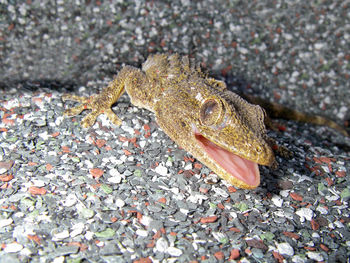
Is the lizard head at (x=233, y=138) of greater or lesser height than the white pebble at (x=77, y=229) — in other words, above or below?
above

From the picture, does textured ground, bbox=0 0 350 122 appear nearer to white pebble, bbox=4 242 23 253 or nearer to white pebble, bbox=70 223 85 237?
white pebble, bbox=70 223 85 237

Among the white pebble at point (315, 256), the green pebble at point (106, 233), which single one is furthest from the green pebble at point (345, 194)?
the green pebble at point (106, 233)

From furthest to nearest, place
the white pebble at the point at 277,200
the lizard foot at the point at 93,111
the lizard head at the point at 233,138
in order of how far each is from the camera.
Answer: the lizard foot at the point at 93,111 → the white pebble at the point at 277,200 → the lizard head at the point at 233,138

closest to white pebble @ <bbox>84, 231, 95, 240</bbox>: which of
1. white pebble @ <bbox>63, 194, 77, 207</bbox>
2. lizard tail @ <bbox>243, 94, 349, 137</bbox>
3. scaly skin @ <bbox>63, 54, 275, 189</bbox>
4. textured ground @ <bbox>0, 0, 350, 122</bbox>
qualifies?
white pebble @ <bbox>63, 194, 77, 207</bbox>

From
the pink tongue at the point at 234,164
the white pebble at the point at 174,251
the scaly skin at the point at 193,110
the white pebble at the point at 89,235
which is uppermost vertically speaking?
the scaly skin at the point at 193,110

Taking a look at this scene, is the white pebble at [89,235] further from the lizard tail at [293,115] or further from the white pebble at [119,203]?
the lizard tail at [293,115]

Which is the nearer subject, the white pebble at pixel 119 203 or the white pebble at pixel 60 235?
the white pebble at pixel 60 235

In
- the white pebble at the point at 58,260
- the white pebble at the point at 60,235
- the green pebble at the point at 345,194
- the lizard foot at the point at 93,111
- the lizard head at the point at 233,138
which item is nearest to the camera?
the white pebble at the point at 58,260

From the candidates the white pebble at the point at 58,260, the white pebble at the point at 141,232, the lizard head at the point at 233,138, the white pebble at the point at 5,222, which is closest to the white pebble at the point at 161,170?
the lizard head at the point at 233,138
